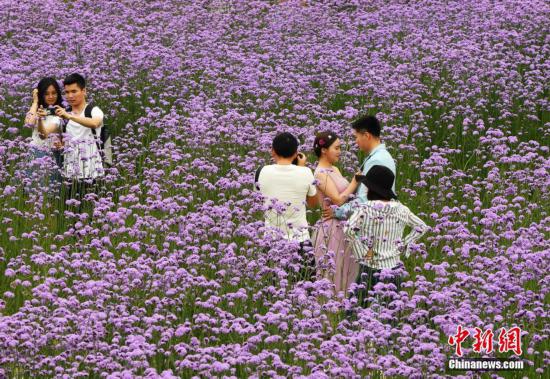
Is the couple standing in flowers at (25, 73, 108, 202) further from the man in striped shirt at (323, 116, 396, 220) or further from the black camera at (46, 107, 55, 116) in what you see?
the man in striped shirt at (323, 116, 396, 220)

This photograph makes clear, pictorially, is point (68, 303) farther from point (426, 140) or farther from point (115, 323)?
point (426, 140)

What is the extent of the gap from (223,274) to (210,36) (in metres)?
9.23

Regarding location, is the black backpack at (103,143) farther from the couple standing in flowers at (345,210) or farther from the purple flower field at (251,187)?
the couple standing in flowers at (345,210)

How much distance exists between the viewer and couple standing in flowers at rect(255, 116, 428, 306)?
8969 millimetres

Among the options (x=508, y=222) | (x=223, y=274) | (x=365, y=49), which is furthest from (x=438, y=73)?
(x=223, y=274)

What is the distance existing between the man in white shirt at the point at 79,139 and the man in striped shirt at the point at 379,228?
11.0ft

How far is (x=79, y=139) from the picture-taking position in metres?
11.6

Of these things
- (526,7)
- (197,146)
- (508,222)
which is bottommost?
(508,222)

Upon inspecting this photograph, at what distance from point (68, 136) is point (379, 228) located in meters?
4.03

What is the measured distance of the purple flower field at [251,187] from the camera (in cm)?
705

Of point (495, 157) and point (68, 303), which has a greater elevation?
point (495, 157)

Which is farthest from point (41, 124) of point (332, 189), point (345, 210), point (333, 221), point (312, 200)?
point (345, 210)

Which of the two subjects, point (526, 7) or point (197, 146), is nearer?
point (197, 146)

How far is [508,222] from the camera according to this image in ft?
30.6
